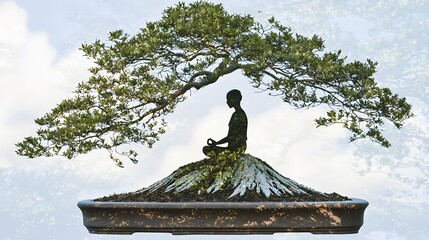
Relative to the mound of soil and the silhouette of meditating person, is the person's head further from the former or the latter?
the mound of soil

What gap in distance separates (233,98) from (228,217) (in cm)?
98

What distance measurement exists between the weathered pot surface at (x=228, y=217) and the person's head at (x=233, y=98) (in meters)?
0.92

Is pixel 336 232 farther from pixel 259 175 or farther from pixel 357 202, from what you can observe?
pixel 259 175

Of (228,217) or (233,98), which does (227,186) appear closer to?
(228,217)

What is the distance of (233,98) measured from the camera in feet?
18.5

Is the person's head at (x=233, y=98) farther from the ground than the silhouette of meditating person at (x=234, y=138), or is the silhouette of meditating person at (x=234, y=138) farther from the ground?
the person's head at (x=233, y=98)

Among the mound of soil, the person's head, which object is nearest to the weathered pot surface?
the mound of soil

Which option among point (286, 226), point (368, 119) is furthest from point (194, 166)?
point (368, 119)

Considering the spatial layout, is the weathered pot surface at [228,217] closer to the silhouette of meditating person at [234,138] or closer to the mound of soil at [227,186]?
the mound of soil at [227,186]

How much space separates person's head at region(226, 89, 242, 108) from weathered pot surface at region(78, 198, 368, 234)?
0.92m

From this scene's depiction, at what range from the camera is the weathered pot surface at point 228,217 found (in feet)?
16.5

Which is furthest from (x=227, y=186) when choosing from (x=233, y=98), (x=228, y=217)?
(x=233, y=98)

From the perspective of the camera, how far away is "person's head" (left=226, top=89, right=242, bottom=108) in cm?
A: 564

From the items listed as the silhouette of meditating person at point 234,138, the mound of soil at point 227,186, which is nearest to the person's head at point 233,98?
the silhouette of meditating person at point 234,138
